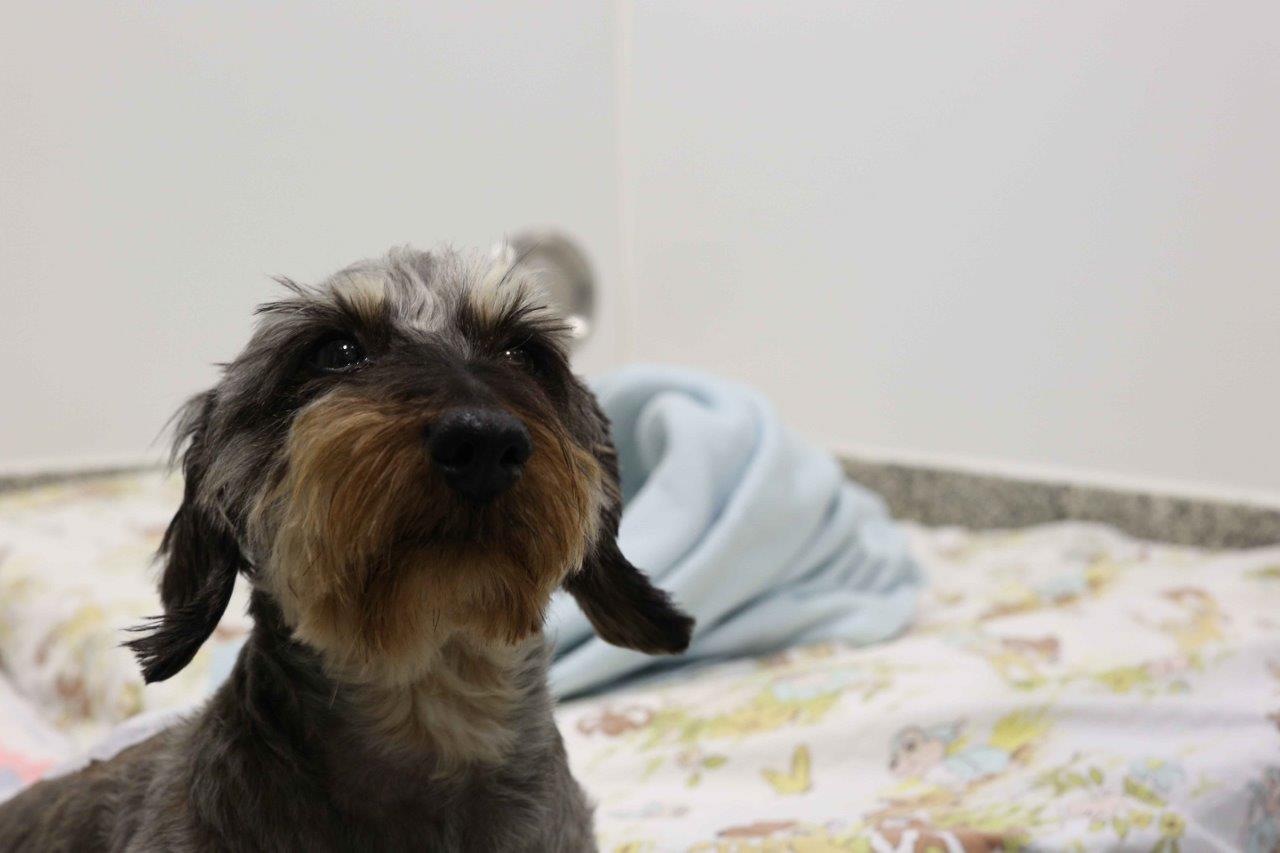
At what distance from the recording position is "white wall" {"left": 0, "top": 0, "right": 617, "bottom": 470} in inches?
123

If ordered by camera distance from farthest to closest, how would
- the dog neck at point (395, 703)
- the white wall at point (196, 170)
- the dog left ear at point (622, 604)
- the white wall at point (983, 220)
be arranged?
the white wall at point (196, 170), the white wall at point (983, 220), the dog left ear at point (622, 604), the dog neck at point (395, 703)

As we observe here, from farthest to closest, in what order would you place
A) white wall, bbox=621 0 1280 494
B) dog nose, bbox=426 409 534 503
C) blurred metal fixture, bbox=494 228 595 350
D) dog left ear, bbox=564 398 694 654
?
1. blurred metal fixture, bbox=494 228 595 350
2. white wall, bbox=621 0 1280 494
3. dog left ear, bbox=564 398 694 654
4. dog nose, bbox=426 409 534 503

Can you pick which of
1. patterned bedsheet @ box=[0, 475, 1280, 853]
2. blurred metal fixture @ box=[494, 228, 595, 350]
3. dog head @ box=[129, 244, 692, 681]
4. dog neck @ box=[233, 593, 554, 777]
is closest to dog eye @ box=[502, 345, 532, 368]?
dog head @ box=[129, 244, 692, 681]

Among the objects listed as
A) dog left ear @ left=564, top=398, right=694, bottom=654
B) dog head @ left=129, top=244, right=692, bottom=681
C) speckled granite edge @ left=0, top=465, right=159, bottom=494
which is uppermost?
dog head @ left=129, top=244, right=692, bottom=681

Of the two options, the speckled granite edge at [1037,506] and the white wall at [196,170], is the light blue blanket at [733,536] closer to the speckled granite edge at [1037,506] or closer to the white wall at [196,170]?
the speckled granite edge at [1037,506]

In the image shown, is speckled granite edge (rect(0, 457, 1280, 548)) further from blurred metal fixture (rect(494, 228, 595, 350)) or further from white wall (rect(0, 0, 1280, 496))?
blurred metal fixture (rect(494, 228, 595, 350))

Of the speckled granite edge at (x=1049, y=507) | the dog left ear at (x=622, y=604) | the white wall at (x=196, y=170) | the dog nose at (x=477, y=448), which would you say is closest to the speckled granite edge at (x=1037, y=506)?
the speckled granite edge at (x=1049, y=507)

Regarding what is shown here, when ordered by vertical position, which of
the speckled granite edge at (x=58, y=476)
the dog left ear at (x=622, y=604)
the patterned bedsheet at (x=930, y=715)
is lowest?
the speckled granite edge at (x=58, y=476)

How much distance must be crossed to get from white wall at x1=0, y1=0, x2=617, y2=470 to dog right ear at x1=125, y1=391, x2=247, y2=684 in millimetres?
2334

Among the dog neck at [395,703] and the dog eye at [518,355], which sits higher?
the dog eye at [518,355]

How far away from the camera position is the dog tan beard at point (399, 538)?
942 mm

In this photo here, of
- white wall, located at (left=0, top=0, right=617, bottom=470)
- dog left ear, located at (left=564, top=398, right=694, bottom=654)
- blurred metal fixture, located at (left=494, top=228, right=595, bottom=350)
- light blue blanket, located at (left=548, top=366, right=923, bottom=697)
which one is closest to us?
dog left ear, located at (left=564, top=398, right=694, bottom=654)

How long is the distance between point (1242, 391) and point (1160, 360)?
198 millimetres

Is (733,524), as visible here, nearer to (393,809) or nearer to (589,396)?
(589,396)
